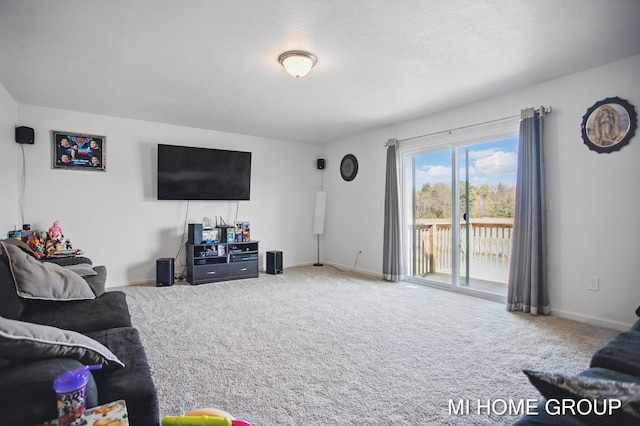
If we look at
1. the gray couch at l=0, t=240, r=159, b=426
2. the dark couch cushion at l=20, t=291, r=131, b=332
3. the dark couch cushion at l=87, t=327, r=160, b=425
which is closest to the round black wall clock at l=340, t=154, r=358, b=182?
the dark couch cushion at l=20, t=291, r=131, b=332

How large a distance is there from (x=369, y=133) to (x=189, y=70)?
121 inches

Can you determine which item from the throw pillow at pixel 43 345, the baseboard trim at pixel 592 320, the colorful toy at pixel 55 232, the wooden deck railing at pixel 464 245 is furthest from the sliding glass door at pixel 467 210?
the colorful toy at pixel 55 232

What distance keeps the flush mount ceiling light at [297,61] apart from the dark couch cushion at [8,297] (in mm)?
2353

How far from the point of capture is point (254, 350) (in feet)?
8.00

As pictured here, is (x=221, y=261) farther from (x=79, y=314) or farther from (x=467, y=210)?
(x=467, y=210)

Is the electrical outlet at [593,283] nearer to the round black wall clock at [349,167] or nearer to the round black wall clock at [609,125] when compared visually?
the round black wall clock at [609,125]

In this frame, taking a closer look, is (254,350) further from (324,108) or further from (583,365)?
(324,108)

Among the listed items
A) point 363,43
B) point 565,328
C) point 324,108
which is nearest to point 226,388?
point 363,43

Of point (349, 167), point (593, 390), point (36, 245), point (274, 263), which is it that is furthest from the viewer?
point (349, 167)

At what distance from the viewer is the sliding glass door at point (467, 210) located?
3885 millimetres

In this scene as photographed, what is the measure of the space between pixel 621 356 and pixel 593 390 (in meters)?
0.87

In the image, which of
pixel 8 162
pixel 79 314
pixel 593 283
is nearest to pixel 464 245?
pixel 593 283

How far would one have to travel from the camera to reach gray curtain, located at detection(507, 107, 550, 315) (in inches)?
127

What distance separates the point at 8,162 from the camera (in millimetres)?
3621
